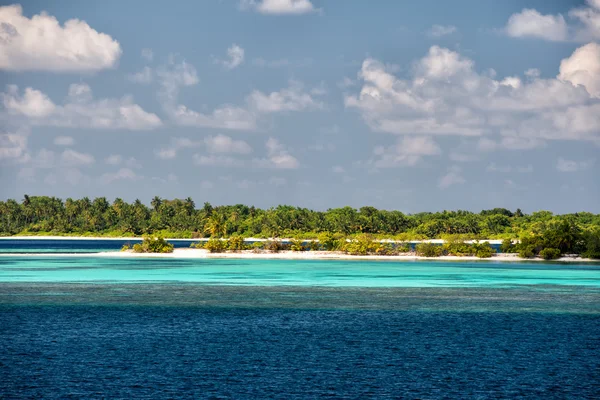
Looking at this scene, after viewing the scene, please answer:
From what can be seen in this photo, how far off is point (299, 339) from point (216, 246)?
90.5 meters

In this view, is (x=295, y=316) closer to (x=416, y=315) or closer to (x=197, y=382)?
(x=416, y=315)

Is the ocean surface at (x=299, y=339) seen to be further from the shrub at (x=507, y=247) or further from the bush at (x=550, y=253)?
the shrub at (x=507, y=247)

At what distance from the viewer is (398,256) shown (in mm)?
116438

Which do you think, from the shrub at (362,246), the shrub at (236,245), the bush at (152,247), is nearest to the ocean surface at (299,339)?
the shrub at (362,246)

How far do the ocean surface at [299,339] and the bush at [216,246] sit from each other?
55458 mm

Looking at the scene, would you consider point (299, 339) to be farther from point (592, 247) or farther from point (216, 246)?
point (216, 246)

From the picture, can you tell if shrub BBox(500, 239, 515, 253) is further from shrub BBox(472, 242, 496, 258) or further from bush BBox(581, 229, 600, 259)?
bush BBox(581, 229, 600, 259)

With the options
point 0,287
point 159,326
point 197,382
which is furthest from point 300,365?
point 0,287

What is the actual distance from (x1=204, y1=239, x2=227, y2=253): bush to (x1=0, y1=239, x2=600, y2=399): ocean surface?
5546 cm

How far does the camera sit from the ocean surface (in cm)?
2742

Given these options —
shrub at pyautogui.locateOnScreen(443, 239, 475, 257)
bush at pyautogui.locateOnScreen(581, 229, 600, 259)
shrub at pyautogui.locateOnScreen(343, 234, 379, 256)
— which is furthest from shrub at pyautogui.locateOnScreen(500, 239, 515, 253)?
shrub at pyautogui.locateOnScreen(343, 234, 379, 256)

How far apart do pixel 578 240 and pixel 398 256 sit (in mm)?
26654

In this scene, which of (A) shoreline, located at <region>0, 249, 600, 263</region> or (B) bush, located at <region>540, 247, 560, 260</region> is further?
(A) shoreline, located at <region>0, 249, 600, 263</region>

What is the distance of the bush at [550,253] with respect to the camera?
10625 cm
